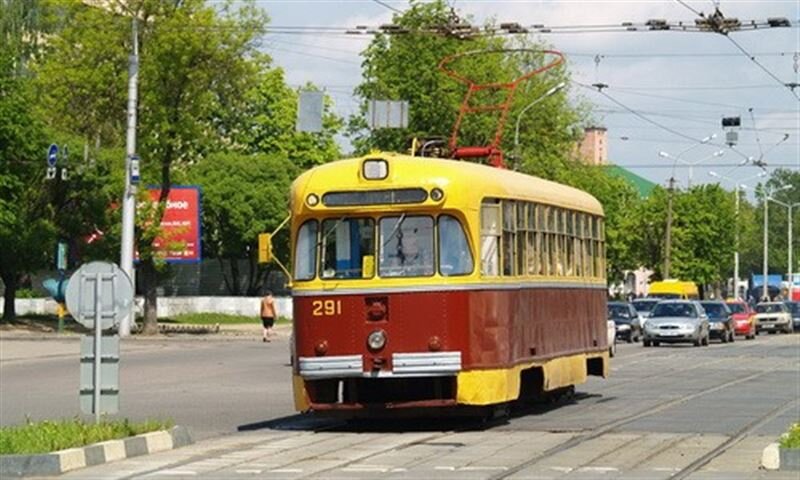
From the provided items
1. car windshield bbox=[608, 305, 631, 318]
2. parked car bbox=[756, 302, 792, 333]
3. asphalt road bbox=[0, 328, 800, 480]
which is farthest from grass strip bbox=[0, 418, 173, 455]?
parked car bbox=[756, 302, 792, 333]

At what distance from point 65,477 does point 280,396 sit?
1321 centimetres

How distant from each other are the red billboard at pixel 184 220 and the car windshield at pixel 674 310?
15138 millimetres

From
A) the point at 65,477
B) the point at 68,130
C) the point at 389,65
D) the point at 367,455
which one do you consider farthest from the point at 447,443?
the point at 389,65

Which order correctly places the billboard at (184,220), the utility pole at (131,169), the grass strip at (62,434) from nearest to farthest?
the grass strip at (62,434), the utility pole at (131,169), the billboard at (184,220)

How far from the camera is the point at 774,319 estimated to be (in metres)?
84.8

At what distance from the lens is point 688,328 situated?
5703 cm

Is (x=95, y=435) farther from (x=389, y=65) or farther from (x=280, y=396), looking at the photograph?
(x=389, y=65)

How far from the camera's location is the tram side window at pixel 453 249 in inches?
820

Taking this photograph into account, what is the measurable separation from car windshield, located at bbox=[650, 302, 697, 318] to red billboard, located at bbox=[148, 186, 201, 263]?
49.7ft

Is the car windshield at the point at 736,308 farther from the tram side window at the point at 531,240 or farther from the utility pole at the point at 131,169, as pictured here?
the tram side window at the point at 531,240

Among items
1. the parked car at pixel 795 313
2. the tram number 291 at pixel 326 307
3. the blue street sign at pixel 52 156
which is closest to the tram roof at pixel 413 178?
the tram number 291 at pixel 326 307

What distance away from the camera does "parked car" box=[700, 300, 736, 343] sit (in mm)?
64438

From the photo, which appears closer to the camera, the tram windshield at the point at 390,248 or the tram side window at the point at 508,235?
the tram windshield at the point at 390,248

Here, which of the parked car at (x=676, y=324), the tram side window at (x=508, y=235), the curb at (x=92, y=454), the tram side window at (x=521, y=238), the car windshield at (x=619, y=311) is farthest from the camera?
the car windshield at (x=619, y=311)
